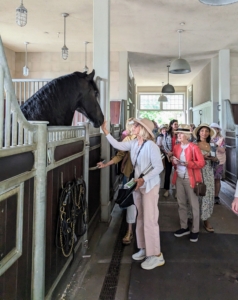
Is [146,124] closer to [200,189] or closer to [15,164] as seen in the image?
[200,189]

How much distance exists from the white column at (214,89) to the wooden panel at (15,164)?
692 centimetres

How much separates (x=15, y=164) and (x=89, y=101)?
158cm


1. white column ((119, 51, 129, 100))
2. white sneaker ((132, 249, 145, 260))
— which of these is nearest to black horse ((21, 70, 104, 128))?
white sneaker ((132, 249, 145, 260))

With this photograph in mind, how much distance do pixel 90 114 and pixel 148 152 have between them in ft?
2.43

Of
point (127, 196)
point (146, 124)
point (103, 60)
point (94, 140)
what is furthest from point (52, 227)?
point (103, 60)

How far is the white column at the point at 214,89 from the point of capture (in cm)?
747

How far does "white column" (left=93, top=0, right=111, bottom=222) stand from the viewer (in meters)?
3.52

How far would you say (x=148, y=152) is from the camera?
2.36 m

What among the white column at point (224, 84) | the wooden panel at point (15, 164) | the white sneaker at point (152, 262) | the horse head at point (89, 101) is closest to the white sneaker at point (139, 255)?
the white sneaker at point (152, 262)

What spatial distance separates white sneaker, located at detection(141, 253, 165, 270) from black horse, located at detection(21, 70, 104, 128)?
138cm

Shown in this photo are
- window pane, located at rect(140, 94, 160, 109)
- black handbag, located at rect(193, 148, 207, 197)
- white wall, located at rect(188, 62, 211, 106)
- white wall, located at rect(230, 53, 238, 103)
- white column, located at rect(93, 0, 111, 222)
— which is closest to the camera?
black handbag, located at rect(193, 148, 207, 197)

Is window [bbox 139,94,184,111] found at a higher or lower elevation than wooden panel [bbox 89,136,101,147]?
higher

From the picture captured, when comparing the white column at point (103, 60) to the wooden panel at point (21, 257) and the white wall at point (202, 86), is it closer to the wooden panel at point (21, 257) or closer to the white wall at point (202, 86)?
the wooden panel at point (21, 257)

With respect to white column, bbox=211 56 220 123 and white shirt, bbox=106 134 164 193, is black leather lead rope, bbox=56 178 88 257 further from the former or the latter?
white column, bbox=211 56 220 123
